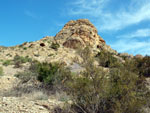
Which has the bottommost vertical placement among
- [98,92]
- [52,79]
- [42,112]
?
[42,112]

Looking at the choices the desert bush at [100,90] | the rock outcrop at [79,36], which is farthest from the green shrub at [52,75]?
the rock outcrop at [79,36]

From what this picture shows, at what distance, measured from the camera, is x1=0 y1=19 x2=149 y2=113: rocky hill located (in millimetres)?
5566

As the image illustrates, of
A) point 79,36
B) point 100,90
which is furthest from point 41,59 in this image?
point 100,90

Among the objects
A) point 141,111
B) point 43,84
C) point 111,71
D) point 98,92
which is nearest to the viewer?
point 141,111

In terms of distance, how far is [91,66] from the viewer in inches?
216

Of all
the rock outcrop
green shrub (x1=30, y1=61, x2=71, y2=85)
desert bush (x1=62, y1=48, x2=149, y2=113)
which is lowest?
desert bush (x1=62, y1=48, x2=149, y2=113)

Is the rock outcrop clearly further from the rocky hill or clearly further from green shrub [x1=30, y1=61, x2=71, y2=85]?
green shrub [x1=30, y1=61, x2=71, y2=85]

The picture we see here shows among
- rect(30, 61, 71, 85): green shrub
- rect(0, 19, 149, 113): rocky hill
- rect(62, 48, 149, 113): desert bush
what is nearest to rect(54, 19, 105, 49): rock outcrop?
rect(0, 19, 149, 113): rocky hill

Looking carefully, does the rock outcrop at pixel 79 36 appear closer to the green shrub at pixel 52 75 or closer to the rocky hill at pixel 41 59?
the rocky hill at pixel 41 59

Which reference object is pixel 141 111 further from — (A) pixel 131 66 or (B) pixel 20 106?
(B) pixel 20 106

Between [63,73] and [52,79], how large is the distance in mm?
774

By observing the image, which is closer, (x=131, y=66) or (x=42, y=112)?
(x=42, y=112)

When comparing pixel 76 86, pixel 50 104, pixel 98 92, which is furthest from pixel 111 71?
pixel 50 104

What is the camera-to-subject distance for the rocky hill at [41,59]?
557 cm
